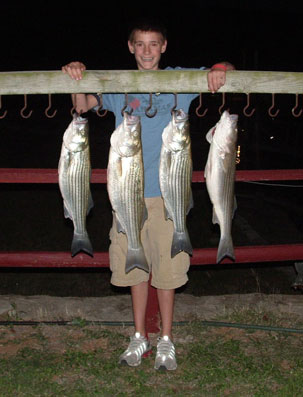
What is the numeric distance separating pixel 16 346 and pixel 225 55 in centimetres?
4670

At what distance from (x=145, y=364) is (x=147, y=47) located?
7.86ft

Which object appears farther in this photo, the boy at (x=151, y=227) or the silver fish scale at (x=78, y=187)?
the boy at (x=151, y=227)

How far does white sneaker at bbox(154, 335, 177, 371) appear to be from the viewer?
3.75 meters

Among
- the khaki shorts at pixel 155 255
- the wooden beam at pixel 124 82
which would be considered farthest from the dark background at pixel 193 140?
the wooden beam at pixel 124 82

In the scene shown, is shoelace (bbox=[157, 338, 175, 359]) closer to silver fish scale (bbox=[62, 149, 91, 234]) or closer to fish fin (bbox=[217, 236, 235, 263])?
fish fin (bbox=[217, 236, 235, 263])

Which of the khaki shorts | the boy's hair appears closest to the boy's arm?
the boy's hair

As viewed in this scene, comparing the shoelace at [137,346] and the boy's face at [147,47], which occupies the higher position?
the boy's face at [147,47]

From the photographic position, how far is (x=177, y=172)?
3.12 m

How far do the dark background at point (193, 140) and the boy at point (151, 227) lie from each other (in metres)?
2.67

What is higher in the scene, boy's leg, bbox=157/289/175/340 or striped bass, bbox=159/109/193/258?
striped bass, bbox=159/109/193/258

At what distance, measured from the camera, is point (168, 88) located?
125 inches

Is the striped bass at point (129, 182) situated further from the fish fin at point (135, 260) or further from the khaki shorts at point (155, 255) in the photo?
the khaki shorts at point (155, 255)

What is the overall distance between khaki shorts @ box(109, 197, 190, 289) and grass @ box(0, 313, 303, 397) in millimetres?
693

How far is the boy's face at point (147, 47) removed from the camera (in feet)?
11.4
